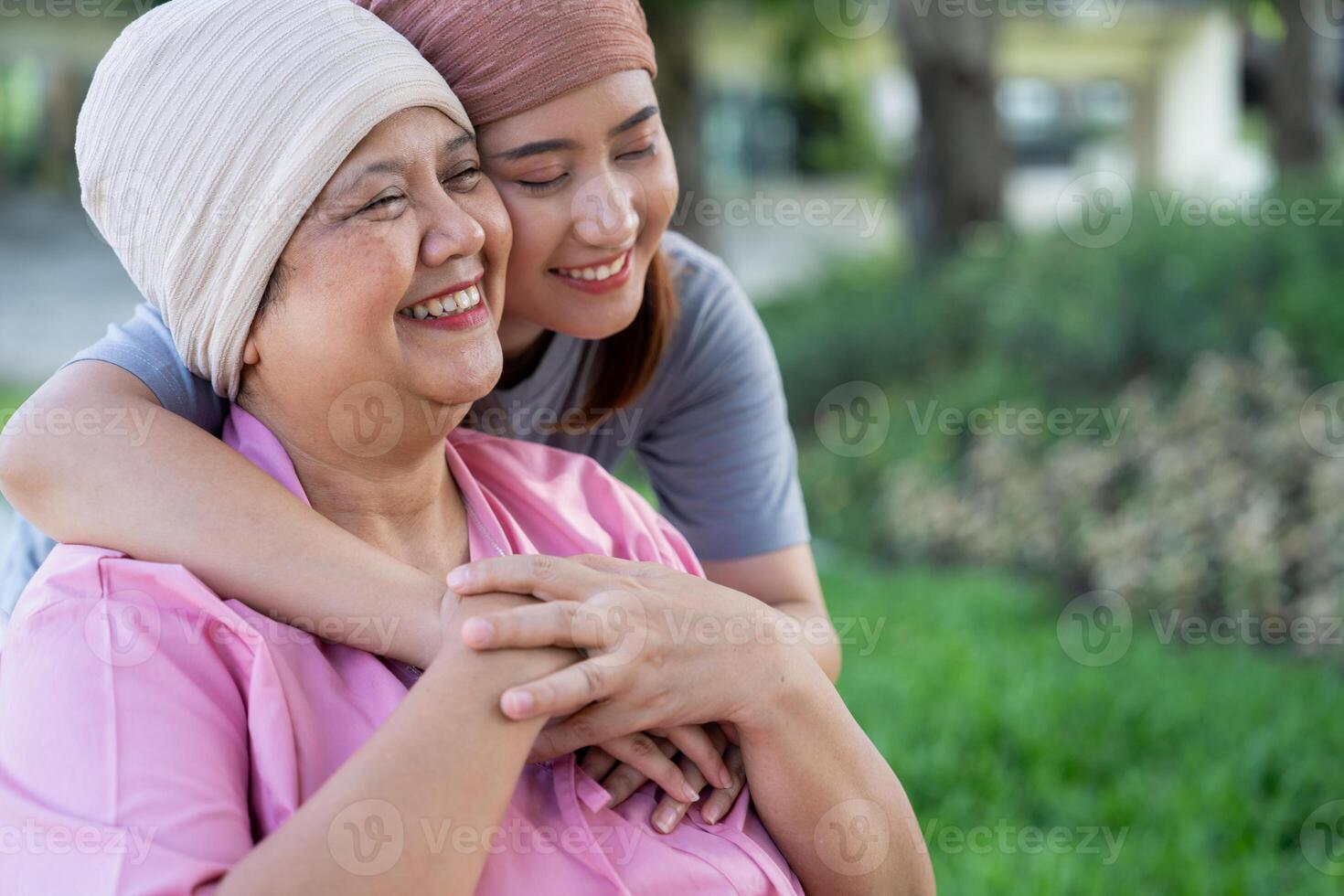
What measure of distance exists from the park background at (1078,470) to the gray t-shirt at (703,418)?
4.42ft

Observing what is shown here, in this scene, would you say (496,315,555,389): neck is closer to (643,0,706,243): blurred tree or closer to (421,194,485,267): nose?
(421,194,485,267): nose

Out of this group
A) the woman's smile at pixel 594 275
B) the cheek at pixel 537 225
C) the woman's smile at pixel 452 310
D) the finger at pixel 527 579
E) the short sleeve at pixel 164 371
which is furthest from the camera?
the woman's smile at pixel 594 275

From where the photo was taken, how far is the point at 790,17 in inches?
452

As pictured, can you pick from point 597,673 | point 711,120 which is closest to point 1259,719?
point 597,673

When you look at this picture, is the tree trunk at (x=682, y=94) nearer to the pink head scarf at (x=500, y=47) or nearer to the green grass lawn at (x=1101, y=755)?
the green grass lawn at (x=1101, y=755)

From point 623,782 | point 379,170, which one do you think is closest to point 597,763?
point 623,782

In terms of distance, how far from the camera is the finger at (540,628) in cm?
167

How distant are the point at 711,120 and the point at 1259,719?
53.8 feet

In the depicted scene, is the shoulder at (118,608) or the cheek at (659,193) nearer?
the shoulder at (118,608)

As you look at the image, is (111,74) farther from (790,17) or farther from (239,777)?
(790,17)

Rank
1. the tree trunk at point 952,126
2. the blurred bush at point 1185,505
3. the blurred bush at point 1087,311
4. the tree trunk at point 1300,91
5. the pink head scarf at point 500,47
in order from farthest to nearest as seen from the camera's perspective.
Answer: the tree trunk at point 1300,91, the tree trunk at point 952,126, the blurred bush at point 1087,311, the blurred bush at point 1185,505, the pink head scarf at point 500,47

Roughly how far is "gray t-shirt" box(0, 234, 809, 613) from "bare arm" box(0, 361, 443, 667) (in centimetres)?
88

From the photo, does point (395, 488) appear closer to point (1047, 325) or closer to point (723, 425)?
point (723, 425)

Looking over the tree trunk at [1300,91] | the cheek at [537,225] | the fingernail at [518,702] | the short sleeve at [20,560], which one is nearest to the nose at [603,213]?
the cheek at [537,225]
